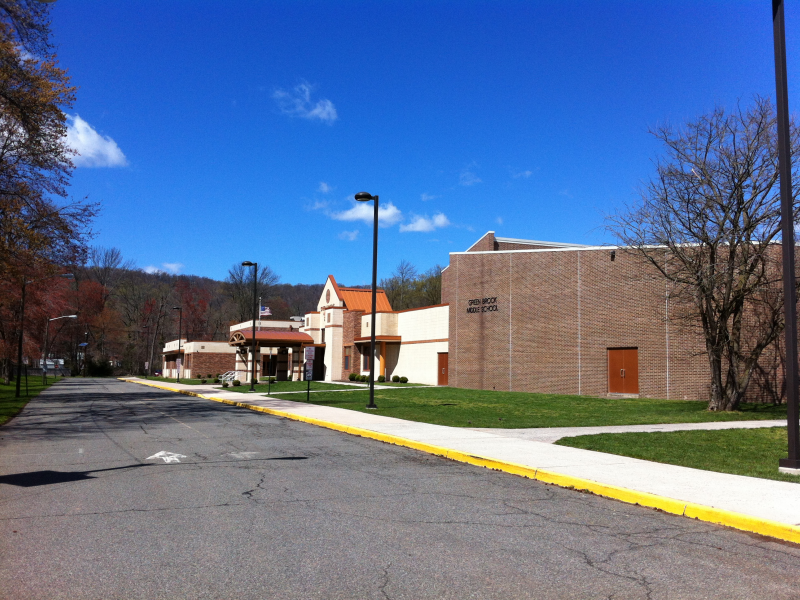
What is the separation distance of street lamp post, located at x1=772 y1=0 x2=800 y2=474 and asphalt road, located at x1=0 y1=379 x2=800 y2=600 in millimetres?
3780

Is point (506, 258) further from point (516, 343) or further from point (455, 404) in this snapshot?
point (455, 404)

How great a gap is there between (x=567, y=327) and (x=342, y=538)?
29.3 metres

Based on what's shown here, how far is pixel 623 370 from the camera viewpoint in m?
31.7

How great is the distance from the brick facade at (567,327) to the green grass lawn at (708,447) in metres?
13.9

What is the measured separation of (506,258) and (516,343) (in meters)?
5.14

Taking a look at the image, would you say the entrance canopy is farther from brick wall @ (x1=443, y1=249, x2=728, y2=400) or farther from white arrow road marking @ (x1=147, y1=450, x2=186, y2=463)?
white arrow road marking @ (x1=147, y1=450, x2=186, y2=463)

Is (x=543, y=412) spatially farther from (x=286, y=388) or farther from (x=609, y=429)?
(x=286, y=388)

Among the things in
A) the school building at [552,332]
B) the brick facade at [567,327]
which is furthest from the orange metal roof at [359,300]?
the brick facade at [567,327]

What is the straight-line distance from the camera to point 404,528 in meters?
6.61

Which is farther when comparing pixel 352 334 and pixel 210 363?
pixel 210 363

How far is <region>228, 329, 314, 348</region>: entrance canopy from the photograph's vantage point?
1983 inches

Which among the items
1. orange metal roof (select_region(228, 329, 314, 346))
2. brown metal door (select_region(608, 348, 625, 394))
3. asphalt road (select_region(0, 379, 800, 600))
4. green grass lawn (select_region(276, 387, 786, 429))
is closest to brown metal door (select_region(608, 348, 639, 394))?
brown metal door (select_region(608, 348, 625, 394))

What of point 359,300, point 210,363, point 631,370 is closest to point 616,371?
point 631,370

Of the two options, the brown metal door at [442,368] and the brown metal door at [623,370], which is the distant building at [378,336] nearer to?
the brown metal door at [442,368]
